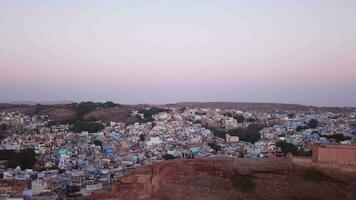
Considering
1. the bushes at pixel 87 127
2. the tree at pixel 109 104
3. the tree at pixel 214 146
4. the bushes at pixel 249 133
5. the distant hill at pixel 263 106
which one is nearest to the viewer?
the tree at pixel 214 146

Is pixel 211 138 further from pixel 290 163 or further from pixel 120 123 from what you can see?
pixel 290 163

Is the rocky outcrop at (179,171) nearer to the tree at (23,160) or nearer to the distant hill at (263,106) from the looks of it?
the tree at (23,160)

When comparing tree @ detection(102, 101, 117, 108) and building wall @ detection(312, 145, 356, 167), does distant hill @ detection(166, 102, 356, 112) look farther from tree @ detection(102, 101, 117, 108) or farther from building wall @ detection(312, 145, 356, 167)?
building wall @ detection(312, 145, 356, 167)

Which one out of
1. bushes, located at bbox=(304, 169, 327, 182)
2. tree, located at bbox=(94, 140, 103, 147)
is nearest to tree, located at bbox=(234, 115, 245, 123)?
tree, located at bbox=(94, 140, 103, 147)

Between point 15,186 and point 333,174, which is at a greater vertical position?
point 333,174

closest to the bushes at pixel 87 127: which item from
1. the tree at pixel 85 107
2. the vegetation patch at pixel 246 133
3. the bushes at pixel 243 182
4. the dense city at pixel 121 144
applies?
the dense city at pixel 121 144

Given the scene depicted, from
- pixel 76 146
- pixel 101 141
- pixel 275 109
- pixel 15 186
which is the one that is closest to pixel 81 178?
pixel 15 186

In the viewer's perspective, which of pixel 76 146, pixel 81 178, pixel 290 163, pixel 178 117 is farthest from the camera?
pixel 178 117

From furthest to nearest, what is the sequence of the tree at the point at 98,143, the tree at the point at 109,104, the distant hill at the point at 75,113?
1. the tree at the point at 109,104
2. the distant hill at the point at 75,113
3. the tree at the point at 98,143

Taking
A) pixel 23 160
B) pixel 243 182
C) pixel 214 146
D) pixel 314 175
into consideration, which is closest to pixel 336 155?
pixel 314 175
